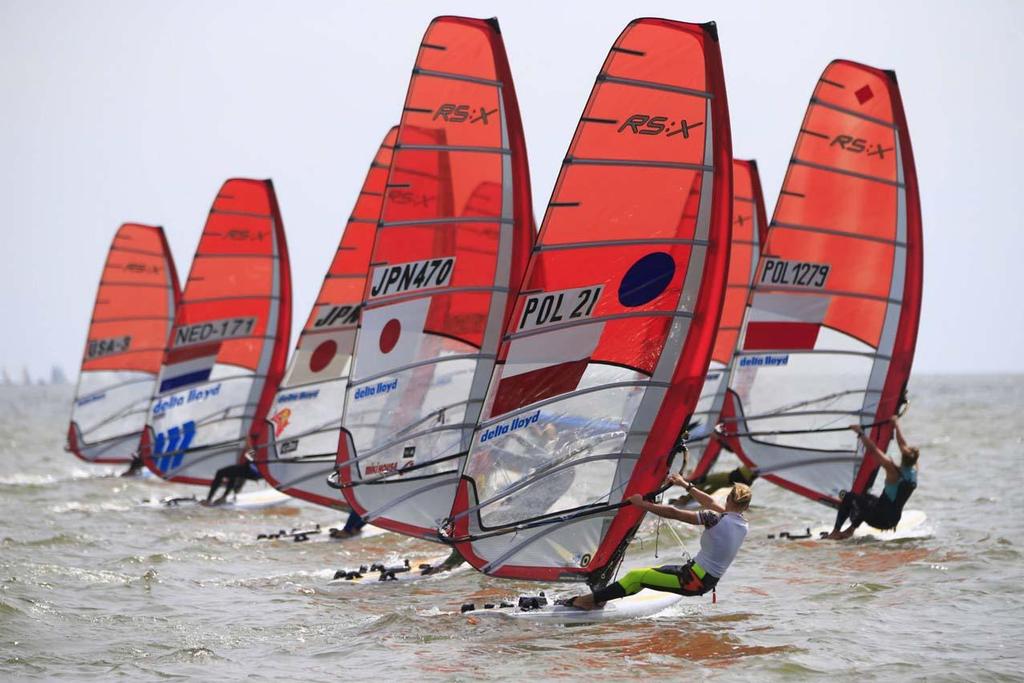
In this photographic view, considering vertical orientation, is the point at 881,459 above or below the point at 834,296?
below

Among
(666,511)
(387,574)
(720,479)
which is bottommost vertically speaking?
(387,574)

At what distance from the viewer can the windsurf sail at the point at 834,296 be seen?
39.0 feet

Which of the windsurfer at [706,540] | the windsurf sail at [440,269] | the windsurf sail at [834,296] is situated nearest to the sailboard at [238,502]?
the windsurf sail at [440,269]

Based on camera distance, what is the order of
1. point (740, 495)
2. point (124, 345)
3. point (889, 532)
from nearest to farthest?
point (740, 495), point (889, 532), point (124, 345)

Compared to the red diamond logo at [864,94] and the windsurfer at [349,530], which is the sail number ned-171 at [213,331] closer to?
the windsurfer at [349,530]

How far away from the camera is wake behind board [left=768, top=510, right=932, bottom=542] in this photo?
1102cm

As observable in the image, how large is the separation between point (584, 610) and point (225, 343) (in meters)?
9.01

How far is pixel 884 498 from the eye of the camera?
35.4 ft

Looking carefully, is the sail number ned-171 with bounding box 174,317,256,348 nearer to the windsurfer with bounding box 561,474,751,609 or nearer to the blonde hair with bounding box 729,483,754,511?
the windsurfer with bounding box 561,474,751,609

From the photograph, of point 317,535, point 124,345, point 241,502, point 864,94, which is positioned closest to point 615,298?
point 317,535

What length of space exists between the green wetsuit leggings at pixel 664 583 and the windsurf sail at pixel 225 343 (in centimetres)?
844

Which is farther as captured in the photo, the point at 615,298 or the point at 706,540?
the point at 615,298

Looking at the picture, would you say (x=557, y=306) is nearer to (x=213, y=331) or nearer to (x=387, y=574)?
(x=387, y=574)

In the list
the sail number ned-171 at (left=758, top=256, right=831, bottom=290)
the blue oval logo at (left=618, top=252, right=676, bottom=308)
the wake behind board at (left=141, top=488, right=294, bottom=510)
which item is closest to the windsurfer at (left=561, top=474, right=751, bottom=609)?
the blue oval logo at (left=618, top=252, right=676, bottom=308)
